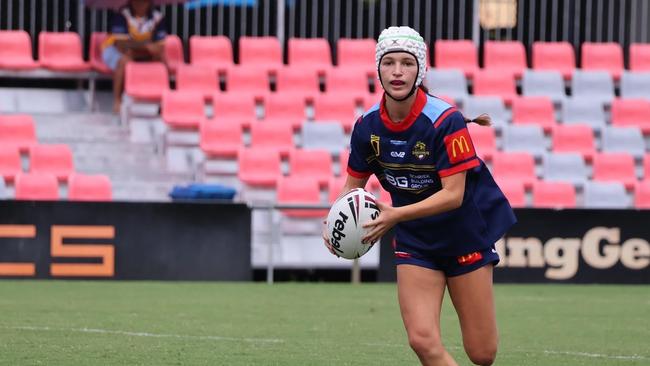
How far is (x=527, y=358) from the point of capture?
9977 mm

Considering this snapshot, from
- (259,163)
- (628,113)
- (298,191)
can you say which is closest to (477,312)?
(298,191)

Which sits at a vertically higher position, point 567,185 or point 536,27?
point 536,27

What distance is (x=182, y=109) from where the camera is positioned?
20094 mm

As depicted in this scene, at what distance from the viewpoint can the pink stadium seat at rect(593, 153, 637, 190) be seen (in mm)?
20234

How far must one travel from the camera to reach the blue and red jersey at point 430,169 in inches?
273

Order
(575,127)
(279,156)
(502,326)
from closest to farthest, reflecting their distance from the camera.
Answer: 1. (502,326)
2. (279,156)
3. (575,127)

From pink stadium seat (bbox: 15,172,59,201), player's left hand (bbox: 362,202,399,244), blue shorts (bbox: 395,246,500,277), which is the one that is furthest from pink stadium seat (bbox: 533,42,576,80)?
player's left hand (bbox: 362,202,399,244)

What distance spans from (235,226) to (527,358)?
24.6 ft

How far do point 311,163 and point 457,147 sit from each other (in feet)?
41.1

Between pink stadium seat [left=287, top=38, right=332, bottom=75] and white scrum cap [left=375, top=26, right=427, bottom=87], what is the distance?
47.8ft

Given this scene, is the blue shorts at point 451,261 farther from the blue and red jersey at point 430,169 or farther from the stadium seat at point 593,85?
the stadium seat at point 593,85

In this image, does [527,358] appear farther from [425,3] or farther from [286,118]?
[425,3]

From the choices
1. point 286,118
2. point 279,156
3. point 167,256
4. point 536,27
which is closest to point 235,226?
point 167,256

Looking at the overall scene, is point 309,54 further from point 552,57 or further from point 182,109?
point 552,57
